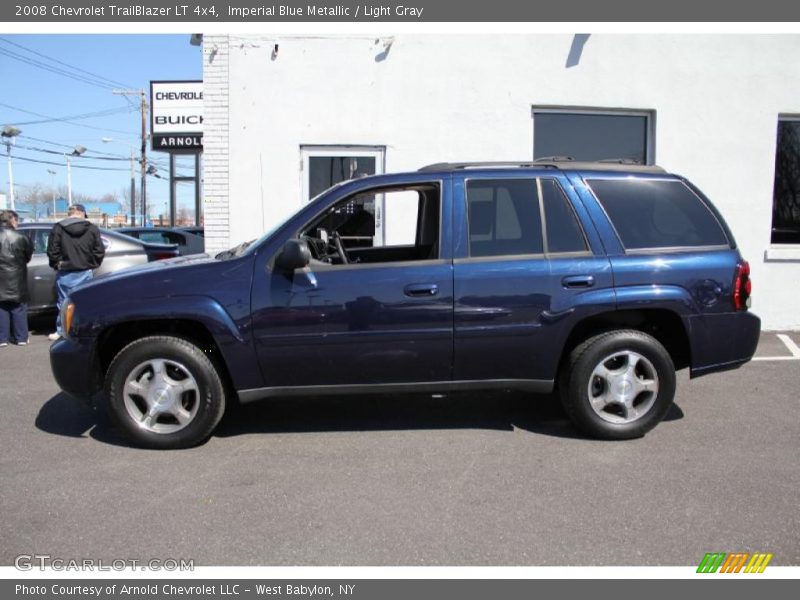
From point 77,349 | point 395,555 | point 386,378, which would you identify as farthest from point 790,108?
point 77,349

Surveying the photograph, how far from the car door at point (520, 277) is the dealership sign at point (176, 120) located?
1990 cm

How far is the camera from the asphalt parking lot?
3145mm

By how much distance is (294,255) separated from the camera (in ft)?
13.5

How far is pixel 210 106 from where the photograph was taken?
320 inches

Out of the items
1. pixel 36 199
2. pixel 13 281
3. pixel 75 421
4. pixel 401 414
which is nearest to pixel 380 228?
pixel 401 414

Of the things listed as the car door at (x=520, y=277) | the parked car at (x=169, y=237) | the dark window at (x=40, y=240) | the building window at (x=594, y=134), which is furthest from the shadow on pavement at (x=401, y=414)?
the parked car at (x=169, y=237)

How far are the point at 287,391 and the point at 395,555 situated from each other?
5.46ft

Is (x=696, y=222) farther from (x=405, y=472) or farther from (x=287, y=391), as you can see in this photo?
(x=287, y=391)

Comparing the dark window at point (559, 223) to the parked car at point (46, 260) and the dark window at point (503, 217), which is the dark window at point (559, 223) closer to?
the dark window at point (503, 217)

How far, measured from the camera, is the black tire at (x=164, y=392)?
4.30m

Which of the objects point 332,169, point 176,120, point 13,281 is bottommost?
point 13,281

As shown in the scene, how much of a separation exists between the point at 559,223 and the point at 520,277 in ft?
1.73

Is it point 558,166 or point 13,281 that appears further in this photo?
point 13,281

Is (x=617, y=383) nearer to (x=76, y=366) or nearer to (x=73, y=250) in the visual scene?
(x=76, y=366)
